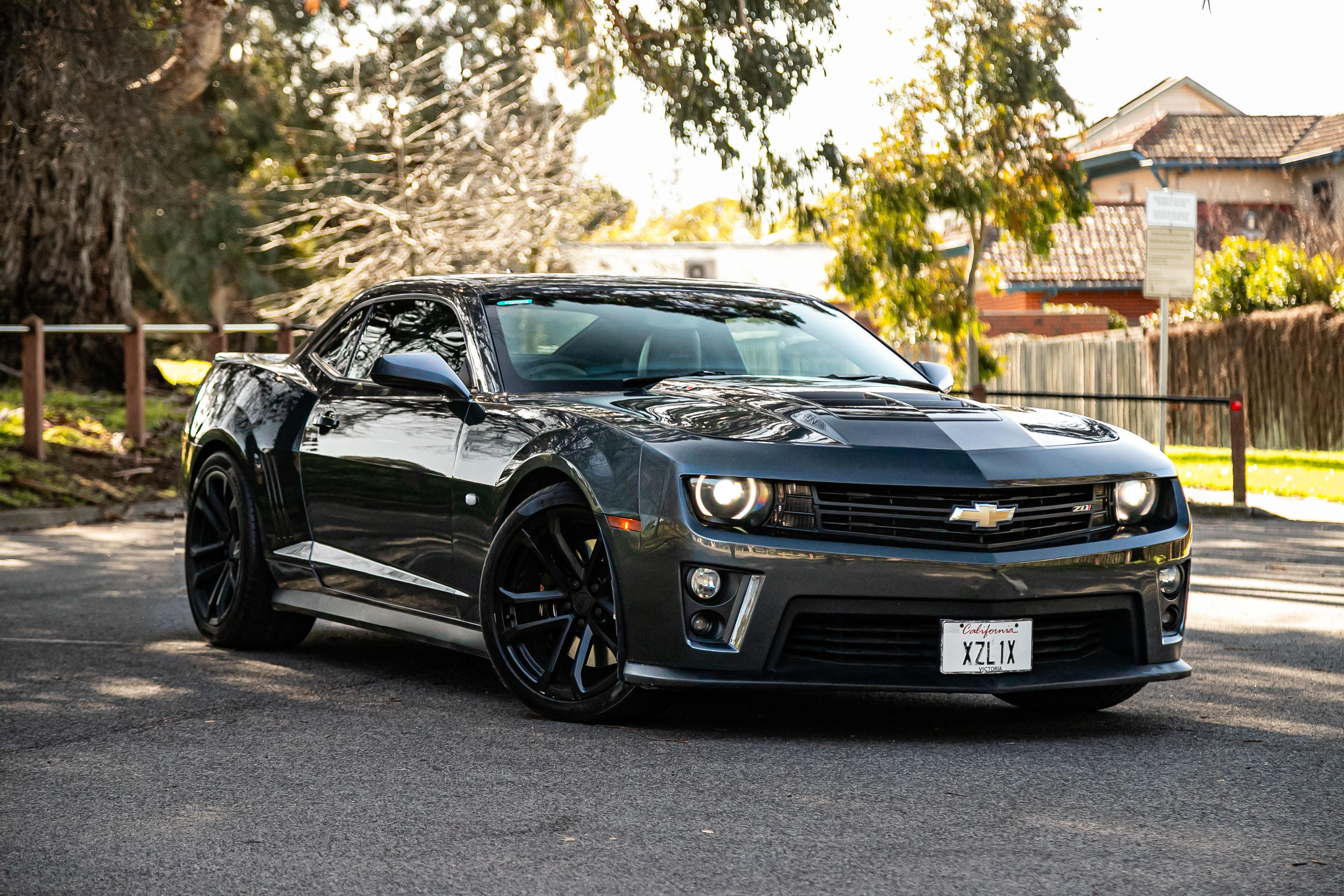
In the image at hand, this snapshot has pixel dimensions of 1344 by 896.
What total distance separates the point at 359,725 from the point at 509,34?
21.1 m

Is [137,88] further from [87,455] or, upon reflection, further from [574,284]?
[574,284]

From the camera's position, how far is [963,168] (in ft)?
63.6

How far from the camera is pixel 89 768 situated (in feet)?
16.5

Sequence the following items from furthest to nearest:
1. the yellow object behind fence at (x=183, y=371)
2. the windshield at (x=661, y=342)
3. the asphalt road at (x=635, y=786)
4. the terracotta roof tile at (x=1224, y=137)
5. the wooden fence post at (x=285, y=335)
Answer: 1. the terracotta roof tile at (x=1224, y=137)
2. the yellow object behind fence at (x=183, y=371)
3. the wooden fence post at (x=285, y=335)
4. the windshield at (x=661, y=342)
5. the asphalt road at (x=635, y=786)

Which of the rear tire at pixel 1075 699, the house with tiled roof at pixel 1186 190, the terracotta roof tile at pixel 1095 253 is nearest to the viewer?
the rear tire at pixel 1075 699

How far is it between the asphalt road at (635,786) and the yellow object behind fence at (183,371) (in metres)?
14.7

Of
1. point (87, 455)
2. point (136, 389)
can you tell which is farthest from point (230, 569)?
point (136, 389)

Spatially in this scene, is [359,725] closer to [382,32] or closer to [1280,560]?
[1280,560]

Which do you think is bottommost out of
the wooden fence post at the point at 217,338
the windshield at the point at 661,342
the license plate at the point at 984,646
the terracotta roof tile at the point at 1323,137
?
the license plate at the point at 984,646

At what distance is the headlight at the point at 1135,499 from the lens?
556cm

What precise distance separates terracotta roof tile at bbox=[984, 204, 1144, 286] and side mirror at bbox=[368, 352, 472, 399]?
35.1 metres

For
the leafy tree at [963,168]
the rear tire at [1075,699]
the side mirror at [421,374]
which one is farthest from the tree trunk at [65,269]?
the rear tire at [1075,699]

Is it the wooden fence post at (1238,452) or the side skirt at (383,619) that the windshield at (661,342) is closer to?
the side skirt at (383,619)

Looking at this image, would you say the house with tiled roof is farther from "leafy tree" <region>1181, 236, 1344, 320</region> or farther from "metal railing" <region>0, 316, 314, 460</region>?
"metal railing" <region>0, 316, 314, 460</region>
